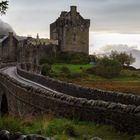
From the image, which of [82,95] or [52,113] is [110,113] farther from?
[82,95]

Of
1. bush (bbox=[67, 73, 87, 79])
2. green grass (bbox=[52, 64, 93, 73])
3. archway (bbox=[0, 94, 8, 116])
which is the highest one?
archway (bbox=[0, 94, 8, 116])

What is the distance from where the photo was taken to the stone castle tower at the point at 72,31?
119562 mm

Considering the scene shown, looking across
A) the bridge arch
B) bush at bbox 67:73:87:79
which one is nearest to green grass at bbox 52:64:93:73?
bush at bbox 67:73:87:79

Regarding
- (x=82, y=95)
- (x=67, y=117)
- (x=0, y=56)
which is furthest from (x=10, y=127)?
(x=0, y=56)

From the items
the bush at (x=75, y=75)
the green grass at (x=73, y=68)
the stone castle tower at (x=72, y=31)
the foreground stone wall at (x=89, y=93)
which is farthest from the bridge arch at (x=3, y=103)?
the stone castle tower at (x=72, y=31)

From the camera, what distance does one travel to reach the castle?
11462cm

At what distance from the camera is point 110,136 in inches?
561

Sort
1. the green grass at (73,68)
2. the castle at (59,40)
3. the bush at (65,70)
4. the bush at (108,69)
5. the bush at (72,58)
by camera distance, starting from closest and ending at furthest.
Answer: the bush at (65,70) < the bush at (108,69) < the green grass at (73,68) < the bush at (72,58) < the castle at (59,40)

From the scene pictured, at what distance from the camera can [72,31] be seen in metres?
123

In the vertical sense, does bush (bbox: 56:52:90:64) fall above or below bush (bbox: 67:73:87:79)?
above

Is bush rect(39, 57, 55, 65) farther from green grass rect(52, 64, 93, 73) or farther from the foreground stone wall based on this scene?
the foreground stone wall

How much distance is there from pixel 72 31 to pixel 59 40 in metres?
4.56

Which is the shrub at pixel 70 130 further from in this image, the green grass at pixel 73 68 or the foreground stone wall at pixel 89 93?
the green grass at pixel 73 68

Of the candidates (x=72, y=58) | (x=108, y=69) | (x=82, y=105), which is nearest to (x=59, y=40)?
(x=72, y=58)
